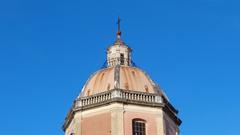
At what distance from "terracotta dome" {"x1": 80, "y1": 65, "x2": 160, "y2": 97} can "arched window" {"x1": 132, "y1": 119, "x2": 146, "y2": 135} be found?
10.7 feet

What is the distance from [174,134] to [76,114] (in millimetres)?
9169

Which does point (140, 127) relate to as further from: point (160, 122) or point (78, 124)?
point (78, 124)

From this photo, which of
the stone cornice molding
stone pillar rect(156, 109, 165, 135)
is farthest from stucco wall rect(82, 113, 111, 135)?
stone pillar rect(156, 109, 165, 135)

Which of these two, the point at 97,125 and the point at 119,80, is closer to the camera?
the point at 97,125

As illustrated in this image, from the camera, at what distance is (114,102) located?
47.6 m

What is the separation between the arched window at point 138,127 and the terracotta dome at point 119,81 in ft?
10.7

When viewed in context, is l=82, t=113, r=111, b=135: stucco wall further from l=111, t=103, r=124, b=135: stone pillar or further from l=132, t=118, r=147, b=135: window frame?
l=132, t=118, r=147, b=135: window frame

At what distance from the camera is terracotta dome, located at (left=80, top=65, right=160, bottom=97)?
49.8 metres

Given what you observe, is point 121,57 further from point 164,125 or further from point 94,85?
point 164,125

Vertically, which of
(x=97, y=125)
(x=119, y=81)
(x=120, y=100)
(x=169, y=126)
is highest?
(x=119, y=81)

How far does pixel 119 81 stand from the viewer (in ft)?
163

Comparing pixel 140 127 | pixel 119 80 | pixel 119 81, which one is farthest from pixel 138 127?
pixel 119 80

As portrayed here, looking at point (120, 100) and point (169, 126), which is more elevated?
point (120, 100)

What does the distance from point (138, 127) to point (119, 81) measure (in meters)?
4.85
